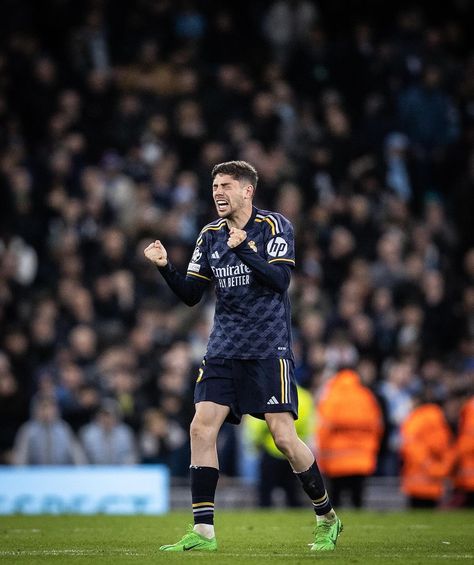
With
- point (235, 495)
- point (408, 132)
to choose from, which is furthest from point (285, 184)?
point (235, 495)

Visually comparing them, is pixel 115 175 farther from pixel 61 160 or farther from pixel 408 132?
pixel 408 132

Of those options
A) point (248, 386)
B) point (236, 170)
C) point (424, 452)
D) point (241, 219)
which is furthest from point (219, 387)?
point (424, 452)

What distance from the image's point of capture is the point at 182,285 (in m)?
8.84

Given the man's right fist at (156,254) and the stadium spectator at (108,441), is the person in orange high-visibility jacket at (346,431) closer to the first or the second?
the stadium spectator at (108,441)

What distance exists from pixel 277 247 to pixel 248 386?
88cm

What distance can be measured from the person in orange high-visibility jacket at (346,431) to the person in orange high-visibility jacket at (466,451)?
1112mm

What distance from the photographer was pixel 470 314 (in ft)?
64.2

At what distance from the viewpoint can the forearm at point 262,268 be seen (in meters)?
8.32

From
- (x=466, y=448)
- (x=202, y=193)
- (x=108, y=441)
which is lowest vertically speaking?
(x=466, y=448)

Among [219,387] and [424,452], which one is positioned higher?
[219,387]

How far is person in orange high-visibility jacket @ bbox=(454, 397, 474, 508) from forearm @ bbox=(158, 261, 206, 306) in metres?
7.38

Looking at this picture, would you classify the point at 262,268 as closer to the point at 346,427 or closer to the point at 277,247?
the point at 277,247

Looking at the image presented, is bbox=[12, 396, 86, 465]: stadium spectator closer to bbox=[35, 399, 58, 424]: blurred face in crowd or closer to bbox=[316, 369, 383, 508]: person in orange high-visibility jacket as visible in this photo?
bbox=[35, 399, 58, 424]: blurred face in crowd

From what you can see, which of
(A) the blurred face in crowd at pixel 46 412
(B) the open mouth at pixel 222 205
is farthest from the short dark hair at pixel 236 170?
(A) the blurred face in crowd at pixel 46 412
